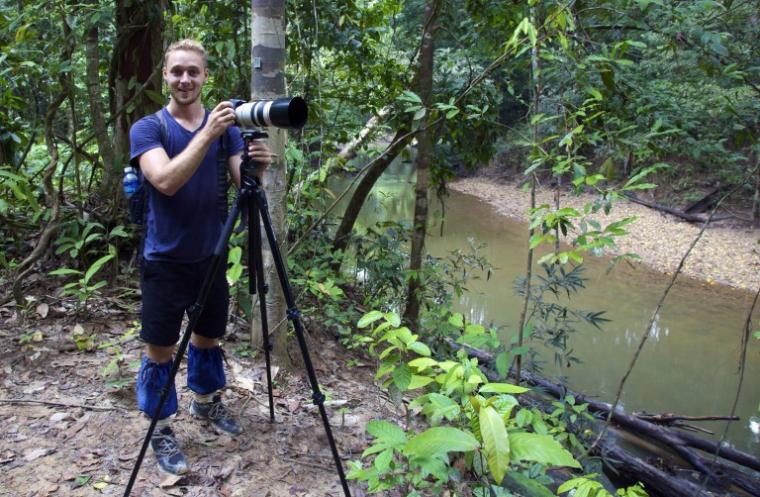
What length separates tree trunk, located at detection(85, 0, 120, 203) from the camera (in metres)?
2.98

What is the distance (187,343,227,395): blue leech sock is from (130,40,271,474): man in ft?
0.27

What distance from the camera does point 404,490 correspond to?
1.75 meters

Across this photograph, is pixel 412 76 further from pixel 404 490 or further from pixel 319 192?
pixel 404 490

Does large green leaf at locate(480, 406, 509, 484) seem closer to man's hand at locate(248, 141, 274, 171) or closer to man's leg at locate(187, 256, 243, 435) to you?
man's hand at locate(248, 141, 274, 171)

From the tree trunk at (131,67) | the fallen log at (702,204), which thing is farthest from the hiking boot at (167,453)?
the fallen log at (702,204)

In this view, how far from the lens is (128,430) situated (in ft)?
6.64

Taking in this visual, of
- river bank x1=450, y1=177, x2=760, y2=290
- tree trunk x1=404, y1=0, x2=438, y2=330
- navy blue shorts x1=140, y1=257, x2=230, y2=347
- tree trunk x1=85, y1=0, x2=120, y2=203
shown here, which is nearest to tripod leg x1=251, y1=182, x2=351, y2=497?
navy blue shorts x1=140, y1=257, x2=230, y2=347

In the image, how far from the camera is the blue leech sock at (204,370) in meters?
2.03

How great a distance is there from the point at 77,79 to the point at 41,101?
1.29 feet

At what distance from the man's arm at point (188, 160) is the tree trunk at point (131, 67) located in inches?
73.6

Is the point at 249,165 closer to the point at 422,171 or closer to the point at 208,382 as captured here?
the point at 208,382

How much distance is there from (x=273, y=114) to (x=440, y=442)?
0.99 metres

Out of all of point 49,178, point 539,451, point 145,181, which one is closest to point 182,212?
point 145,181

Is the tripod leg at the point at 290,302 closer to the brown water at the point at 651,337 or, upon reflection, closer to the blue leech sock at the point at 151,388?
the blue leech sock at the point at 151,388
